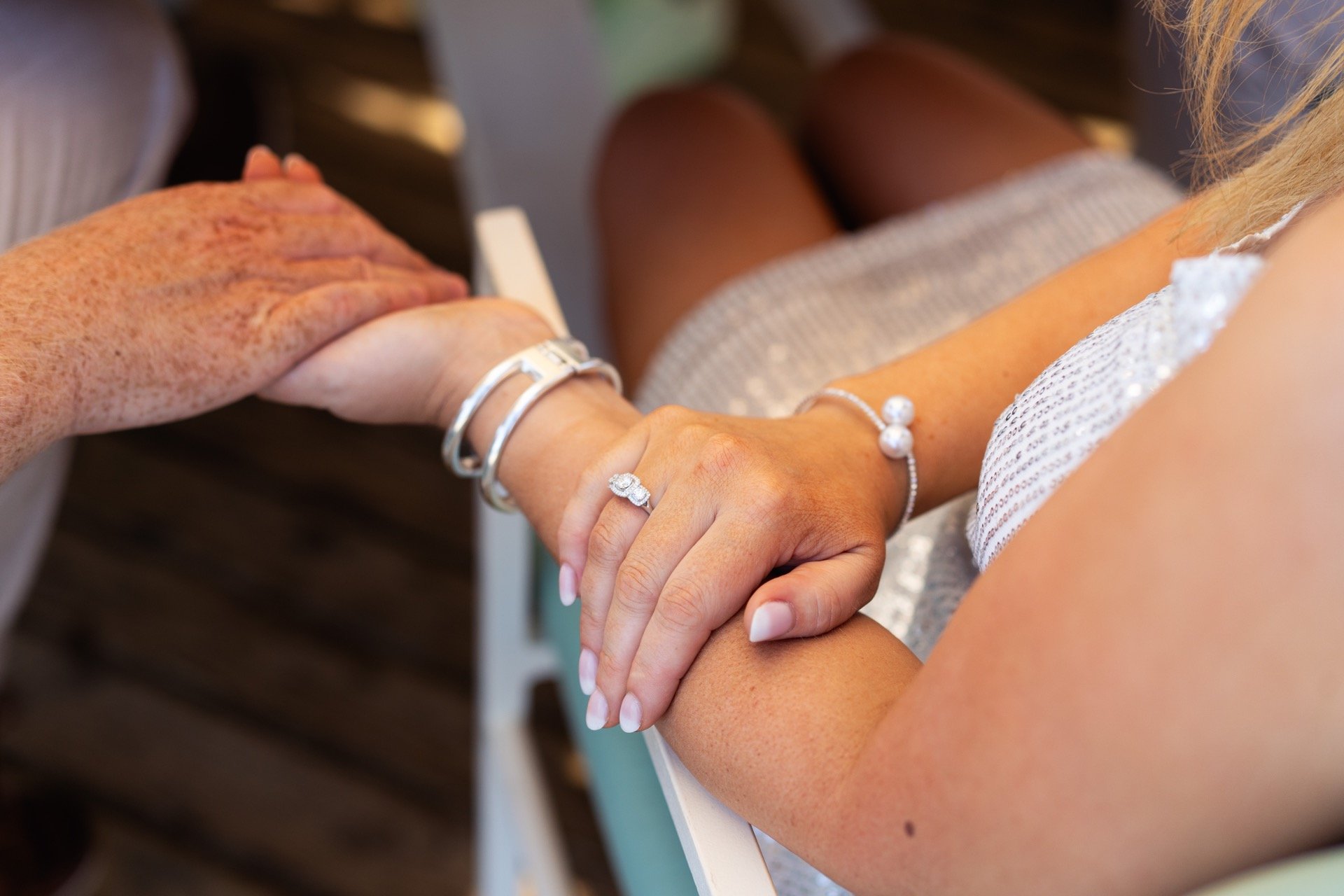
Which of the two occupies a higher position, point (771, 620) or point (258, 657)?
point (771, 620)

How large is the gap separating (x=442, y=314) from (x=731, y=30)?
172 cm

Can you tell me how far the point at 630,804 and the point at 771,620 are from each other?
303 mm

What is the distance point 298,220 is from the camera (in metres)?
0.77

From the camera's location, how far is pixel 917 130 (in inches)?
42.6

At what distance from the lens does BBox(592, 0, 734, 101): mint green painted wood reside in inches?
67.5

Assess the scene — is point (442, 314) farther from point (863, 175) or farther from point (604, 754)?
point (863, 175)

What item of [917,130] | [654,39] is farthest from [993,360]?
[654,39]

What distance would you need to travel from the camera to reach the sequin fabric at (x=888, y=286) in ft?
2.88

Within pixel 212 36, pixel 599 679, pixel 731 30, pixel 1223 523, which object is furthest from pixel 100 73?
pixel 731 30

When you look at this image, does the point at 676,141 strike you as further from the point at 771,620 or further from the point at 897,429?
the point at 771,620

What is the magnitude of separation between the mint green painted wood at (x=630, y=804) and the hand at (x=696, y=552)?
0.19 m

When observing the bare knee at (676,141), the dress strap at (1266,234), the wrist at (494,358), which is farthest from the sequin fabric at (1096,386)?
the bare knee at (676,141)

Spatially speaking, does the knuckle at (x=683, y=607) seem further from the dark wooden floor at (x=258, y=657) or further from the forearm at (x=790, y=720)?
the dark wooden floor at (x=258, y=657)

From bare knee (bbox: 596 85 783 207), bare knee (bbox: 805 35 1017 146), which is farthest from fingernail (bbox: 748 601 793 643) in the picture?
bare knee (bbox: 805 35 1017 146)
